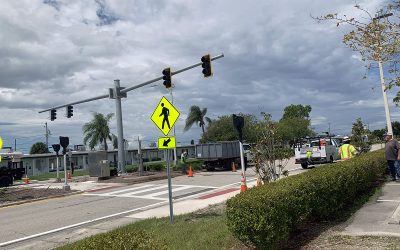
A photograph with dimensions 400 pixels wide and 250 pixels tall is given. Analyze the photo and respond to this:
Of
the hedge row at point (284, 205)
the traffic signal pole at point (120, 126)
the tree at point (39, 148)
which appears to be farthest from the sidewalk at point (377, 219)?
the tree at point (39, 148)

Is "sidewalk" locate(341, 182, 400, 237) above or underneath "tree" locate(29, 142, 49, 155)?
underneath

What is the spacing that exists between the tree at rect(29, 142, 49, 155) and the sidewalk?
268ft

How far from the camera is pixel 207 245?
7.70 meters

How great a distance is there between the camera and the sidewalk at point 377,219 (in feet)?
25.2

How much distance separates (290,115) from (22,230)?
105011 millimetres

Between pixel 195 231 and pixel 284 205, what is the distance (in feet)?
9.13

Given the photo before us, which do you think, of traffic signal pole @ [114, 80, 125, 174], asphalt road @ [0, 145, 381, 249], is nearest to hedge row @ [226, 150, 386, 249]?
asphalt road @ [0, 145, 381, 249]

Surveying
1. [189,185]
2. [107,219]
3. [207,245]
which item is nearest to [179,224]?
[207,245]

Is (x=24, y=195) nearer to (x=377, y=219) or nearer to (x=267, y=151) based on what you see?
(x=267, y=151)

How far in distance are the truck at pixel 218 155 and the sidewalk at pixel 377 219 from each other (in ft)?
70.3

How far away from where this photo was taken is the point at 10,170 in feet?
96.7

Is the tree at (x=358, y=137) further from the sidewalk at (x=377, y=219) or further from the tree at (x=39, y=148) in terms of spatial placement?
the tree at (x=39, y=148)

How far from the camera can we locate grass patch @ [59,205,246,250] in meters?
7.72

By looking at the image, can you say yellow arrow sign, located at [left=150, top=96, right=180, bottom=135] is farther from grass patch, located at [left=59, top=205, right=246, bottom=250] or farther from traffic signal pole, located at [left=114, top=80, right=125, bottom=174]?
traffic signal pole, located at [left=114, top=80, right=125, bottom=174]
